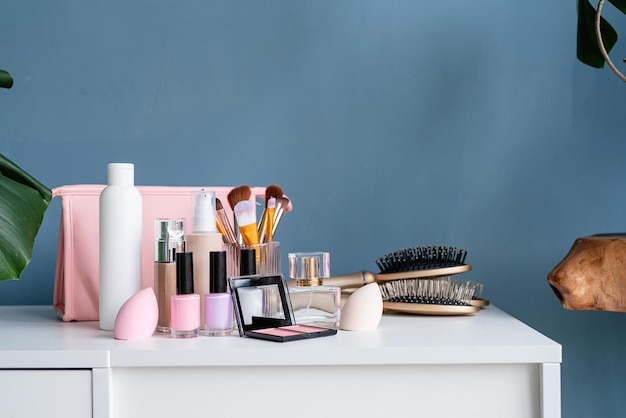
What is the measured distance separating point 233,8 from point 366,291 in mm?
617

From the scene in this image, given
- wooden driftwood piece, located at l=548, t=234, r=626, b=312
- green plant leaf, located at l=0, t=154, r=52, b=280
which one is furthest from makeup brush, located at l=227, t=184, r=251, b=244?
wooden driftwood piece, located at l=548, t=234, r=626, b=312

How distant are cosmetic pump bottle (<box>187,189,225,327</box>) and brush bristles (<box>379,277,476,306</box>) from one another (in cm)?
28

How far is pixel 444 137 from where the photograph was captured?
47.9 inches

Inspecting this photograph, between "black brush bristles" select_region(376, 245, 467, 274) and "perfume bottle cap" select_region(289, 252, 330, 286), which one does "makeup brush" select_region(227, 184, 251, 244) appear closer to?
"perfume bottle cap" select_region(289, 252, 330, 286)

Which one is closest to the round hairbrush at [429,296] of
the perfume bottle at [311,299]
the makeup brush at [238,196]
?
the perfume bottle at [311,299]

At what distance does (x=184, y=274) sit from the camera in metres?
0.82

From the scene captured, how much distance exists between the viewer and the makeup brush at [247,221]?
0.90m

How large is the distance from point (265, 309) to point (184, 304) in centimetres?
11

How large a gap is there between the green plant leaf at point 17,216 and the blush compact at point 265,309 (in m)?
0.24

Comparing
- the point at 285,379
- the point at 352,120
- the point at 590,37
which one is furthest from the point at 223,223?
the point at 590,37

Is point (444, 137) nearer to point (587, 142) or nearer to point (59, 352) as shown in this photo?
point (587, 142)

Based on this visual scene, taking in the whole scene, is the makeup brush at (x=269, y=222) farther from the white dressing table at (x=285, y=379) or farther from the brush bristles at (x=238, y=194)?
the white dressing table at (x=285, y=379)

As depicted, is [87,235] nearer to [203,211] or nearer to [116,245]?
[116,245]

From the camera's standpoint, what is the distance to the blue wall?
3.96 ft
